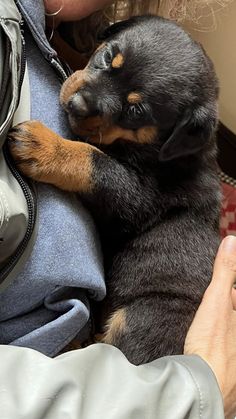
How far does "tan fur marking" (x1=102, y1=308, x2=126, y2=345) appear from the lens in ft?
4.99

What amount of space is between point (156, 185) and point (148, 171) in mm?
40

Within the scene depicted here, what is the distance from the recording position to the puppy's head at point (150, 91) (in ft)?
4.77

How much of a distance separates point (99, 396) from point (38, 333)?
1.13ft

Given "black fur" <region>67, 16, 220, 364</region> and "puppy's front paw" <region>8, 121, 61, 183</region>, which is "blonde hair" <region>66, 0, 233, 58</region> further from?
"puppy's front paw" <region>8, 121, 61, 183</region>

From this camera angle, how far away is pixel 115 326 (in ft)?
5.01

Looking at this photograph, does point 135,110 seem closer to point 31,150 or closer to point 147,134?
point 147,134

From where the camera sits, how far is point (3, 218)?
101 cm

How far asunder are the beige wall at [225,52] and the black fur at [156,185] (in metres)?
1.29

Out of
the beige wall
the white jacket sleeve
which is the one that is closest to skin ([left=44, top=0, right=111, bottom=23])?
the white jacket sleeve

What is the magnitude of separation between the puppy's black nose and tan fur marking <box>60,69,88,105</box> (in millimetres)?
11

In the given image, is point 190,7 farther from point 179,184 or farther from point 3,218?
point 3,218

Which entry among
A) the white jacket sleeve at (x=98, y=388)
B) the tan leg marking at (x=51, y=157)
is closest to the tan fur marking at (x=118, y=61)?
the tan leg marking at (x=51, y=157)

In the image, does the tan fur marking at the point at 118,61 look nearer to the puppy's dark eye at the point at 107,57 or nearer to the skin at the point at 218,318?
the puppy's dark eye at the point at 107,57

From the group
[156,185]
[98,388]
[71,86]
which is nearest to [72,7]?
[71,86]
